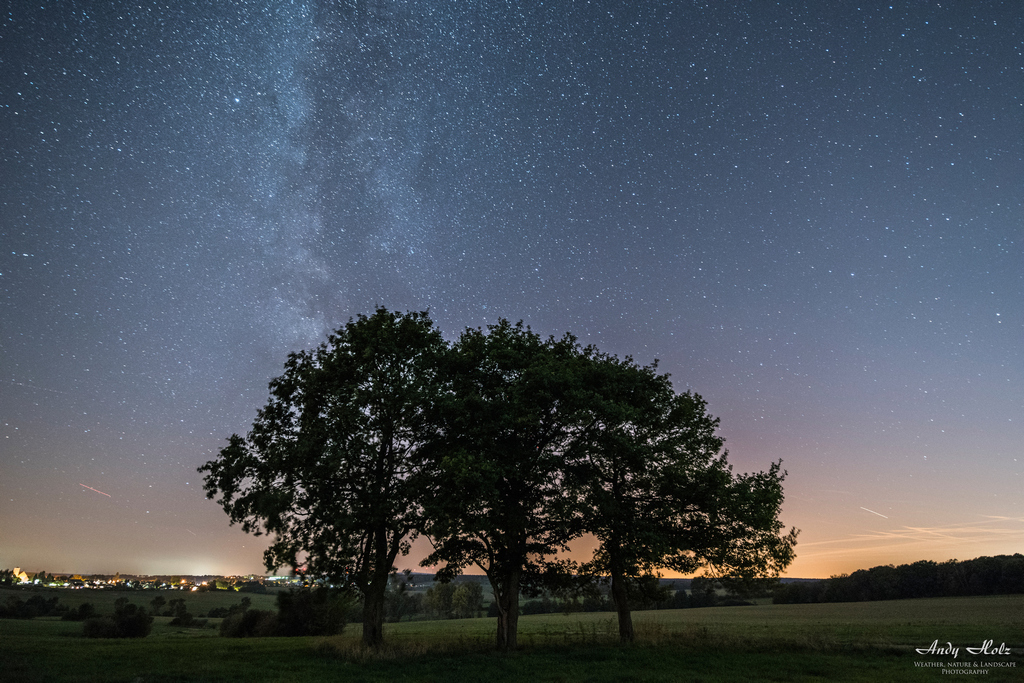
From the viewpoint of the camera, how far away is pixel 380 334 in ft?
99.3

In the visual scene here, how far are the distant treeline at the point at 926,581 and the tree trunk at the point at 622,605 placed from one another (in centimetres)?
5786

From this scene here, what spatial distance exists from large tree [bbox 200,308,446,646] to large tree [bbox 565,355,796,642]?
8.87 m

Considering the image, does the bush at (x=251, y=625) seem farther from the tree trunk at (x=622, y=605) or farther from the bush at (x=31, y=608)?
the tree trunk at (x=622, y=605)

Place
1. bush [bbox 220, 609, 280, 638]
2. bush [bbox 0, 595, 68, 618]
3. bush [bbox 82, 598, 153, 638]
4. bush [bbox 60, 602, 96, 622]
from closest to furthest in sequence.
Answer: bush [bbox 82, 598, 153, 638], bush [bbox 220, 609, 280, 638], bush [bbox 60, 602, 96, 622], bush [bbox 0, 595, 68, 618]

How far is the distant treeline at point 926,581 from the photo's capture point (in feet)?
249

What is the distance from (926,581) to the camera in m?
82.4

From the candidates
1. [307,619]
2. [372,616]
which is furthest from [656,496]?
[307,619]

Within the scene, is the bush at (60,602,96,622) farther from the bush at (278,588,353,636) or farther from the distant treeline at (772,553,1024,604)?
the distant treeline at (772,553,1024,604)

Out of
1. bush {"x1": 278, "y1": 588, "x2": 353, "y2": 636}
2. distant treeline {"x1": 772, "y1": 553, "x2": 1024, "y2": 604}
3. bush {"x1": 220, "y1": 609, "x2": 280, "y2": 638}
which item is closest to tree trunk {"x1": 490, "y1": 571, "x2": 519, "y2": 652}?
bush {"x1": 278, "y1": 588, "x2": 353, "y2": 636}

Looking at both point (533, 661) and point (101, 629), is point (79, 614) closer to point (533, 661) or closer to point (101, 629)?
point (101, 629)

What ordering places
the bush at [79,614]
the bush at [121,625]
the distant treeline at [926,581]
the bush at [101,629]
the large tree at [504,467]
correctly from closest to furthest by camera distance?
the large tree at [504,467], the bush at [101,629], the bush at [121,625], the bush at [79,614], the distant treeline at [926,581]

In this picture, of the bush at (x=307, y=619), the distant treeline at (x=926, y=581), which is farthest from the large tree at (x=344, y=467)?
the distant treeline at (x=926, y=581)

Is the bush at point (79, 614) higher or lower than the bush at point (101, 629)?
lower

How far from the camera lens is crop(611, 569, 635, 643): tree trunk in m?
27.8
